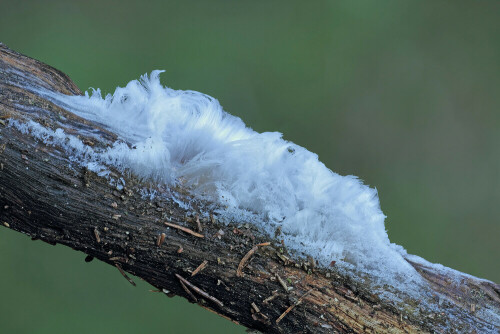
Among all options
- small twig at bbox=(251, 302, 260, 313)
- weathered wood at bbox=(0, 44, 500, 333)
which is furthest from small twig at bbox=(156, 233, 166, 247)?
small twig at bbox=(251, 302, 260, 313)

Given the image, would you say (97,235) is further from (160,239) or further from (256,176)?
(256,176)

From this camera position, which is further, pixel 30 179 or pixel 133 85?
pixel 133 85

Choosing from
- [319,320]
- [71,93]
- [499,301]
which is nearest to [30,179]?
[71,93]

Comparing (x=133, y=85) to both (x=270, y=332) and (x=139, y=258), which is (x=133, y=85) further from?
(x=270, y=332)

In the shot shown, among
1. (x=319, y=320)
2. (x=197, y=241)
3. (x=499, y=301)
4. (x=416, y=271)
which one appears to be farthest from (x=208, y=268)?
(x=499, y=301)

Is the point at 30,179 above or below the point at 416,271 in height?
below

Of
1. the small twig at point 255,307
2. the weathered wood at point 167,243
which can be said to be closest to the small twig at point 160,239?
the weathered wood at point 167,243

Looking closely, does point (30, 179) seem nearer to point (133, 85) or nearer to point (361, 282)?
point (133, 85)
